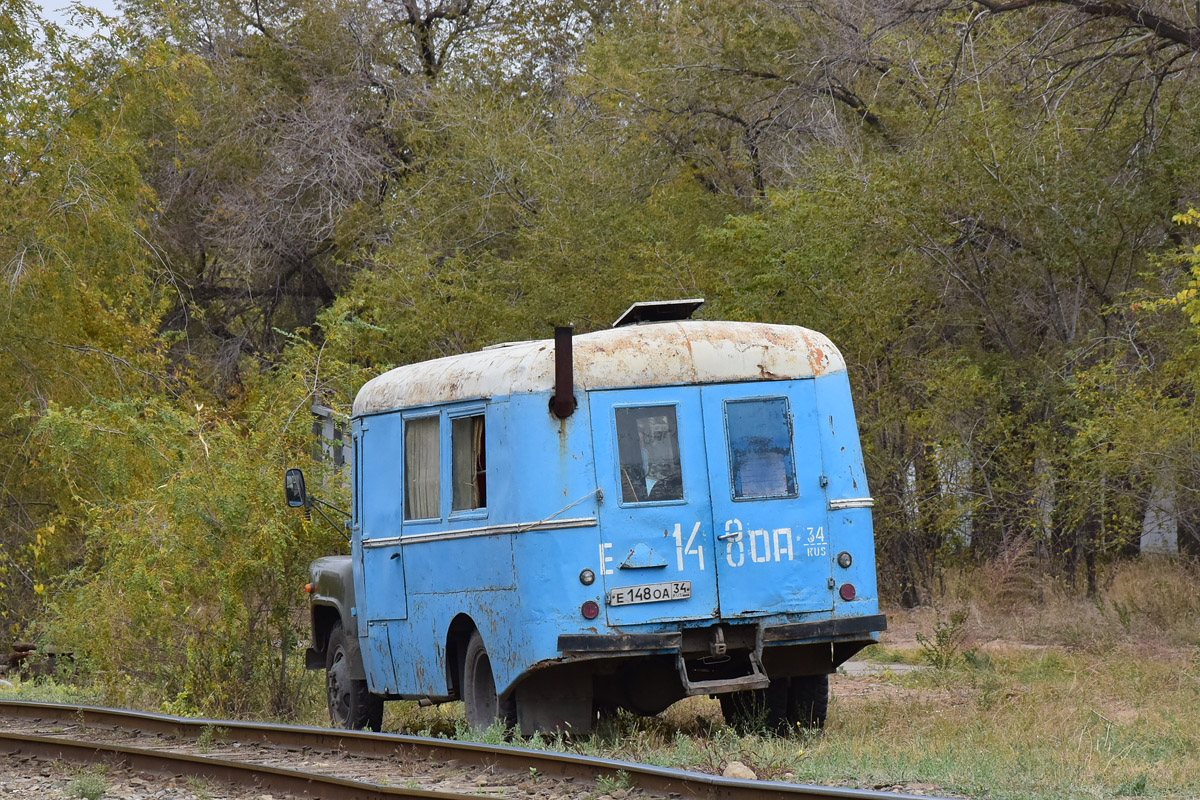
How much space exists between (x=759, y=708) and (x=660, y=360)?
2822 mm

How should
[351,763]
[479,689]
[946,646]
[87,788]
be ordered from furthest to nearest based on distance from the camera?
[946,646] → [479,689] → [351,763] → [87,788]

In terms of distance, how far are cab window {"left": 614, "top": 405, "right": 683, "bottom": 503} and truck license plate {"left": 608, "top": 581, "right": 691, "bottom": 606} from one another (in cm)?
54

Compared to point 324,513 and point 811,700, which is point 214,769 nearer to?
point 811,700

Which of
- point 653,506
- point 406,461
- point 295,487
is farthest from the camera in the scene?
point 295,487

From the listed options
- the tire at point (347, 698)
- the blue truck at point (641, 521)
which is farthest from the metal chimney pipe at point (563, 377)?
the tire at point (347, 698)

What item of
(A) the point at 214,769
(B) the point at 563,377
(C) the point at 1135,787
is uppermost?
(B) the point at 563,377

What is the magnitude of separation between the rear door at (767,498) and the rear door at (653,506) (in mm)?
111

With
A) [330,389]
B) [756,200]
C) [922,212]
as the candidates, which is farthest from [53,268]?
[922,212]

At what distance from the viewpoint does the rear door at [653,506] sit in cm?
927

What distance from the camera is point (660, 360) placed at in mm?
9641

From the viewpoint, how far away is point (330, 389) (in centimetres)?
1593

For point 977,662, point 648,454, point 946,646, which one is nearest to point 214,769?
point 648,454

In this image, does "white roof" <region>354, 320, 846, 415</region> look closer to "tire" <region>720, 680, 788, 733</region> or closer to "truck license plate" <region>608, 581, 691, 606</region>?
"truck license plate" <region>608, 581, 691, 606</region>

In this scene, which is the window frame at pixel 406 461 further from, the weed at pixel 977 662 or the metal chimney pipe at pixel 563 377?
the weed at pixel 977 662
